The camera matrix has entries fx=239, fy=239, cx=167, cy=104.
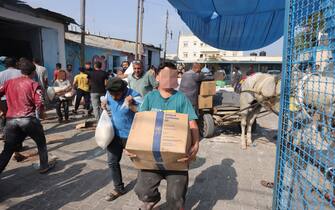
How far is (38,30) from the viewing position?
946cm

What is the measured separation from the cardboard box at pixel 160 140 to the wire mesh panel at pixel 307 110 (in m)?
1.00

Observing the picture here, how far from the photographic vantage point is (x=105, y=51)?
16.7 m

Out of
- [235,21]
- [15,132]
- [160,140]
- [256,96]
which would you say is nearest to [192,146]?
[160,140]

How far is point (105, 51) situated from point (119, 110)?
49.1 feet

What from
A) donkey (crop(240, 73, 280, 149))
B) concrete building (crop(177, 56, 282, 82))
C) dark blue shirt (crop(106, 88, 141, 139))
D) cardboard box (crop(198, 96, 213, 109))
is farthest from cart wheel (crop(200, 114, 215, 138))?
concrete building (crop(177, 56, 282, 82))

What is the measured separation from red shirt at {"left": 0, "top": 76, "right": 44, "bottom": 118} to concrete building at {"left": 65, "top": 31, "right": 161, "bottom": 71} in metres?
10.7

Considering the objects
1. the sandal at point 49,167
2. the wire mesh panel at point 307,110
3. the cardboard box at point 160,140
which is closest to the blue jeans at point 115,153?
the cardboard box at point 160,140

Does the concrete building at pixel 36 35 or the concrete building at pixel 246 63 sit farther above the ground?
the concrete building at pixel 246 63

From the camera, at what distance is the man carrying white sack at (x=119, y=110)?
2.63 m

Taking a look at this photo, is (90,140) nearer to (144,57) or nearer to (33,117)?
(33,117)

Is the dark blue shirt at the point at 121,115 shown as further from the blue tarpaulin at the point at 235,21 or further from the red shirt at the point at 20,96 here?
the blue tarpaulin at the point at 235,21

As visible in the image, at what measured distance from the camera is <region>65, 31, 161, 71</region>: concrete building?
13.6m

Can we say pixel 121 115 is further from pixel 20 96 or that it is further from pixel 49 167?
pixel 49 167

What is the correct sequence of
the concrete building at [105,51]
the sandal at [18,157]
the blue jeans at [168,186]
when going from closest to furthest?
the blue jeans at [168,186]
the sandal at [18,157]
the concrete building at [105,51]
